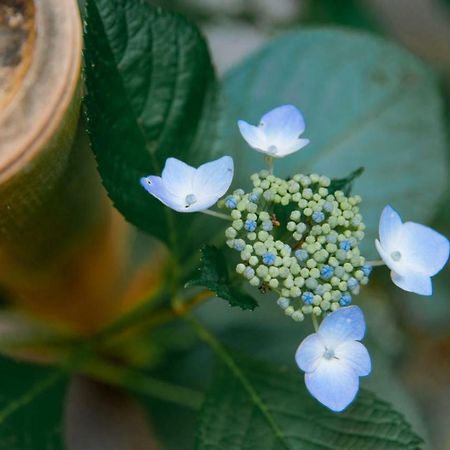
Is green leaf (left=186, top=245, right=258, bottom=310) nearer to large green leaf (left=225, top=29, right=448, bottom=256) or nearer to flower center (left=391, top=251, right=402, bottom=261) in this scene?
flower center (left=391, top=251, right=402, bottom=261)

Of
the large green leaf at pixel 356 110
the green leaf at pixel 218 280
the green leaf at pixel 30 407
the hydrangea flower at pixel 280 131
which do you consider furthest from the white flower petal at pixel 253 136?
the green leaf at pixel 30 407

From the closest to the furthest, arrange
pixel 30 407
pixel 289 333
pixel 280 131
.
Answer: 1. pixel 280 131
2. pixel 30 407
3. pixel 289 333

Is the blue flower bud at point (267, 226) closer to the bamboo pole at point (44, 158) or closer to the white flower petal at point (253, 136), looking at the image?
the white flower petal at point (253, 136)

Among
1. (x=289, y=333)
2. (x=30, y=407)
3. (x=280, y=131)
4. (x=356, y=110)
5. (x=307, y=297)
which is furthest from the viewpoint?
(x=289, y=333)

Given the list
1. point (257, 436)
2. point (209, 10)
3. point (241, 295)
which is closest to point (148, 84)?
point (241, 295)

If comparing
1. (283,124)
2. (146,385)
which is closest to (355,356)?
(283,124)

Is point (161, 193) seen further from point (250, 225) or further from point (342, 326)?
point (342, 326)

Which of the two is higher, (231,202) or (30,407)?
(231,202)

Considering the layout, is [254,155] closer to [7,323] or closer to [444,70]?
[7,323]
